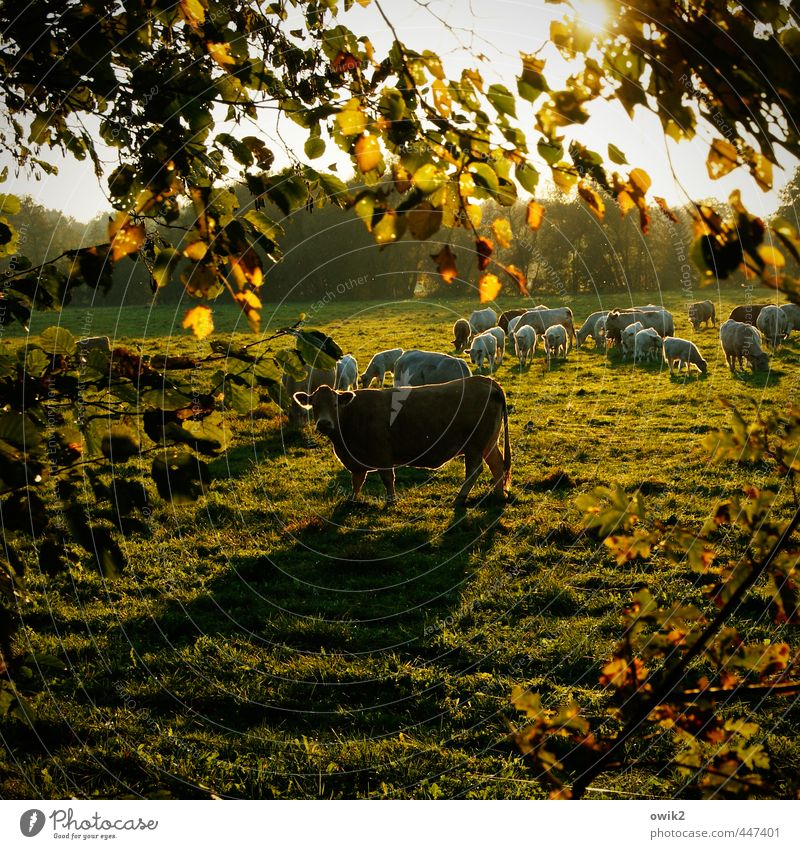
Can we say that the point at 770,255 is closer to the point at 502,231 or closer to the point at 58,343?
the point at 502,231

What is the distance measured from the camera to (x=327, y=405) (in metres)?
9.91

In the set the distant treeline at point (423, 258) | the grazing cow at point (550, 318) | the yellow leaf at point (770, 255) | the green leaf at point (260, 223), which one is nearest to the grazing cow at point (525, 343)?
the distant treeline at point (423, 258)

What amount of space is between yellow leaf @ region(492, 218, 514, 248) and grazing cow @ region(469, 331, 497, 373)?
58.7 ft

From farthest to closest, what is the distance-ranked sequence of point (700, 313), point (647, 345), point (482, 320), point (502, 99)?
point (700, 313) → point (482, 320) → point (647, 345) → point (502, 99)

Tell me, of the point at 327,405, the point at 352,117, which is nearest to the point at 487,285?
the point at 352,117

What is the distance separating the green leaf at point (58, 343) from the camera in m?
2.78

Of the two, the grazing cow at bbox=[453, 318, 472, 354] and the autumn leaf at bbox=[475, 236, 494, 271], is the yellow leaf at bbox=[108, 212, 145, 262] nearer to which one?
the autumn leaf at bbox=[475, 236, 494, 271]

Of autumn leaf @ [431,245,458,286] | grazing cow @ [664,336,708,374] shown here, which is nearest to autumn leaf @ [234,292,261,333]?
autumn leaf @ [431,245,458,286]

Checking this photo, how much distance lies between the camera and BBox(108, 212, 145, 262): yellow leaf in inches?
101

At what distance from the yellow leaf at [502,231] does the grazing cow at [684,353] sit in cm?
1936

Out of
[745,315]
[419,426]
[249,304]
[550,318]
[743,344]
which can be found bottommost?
[419,426]

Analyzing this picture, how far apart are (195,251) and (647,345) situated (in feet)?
72.4
